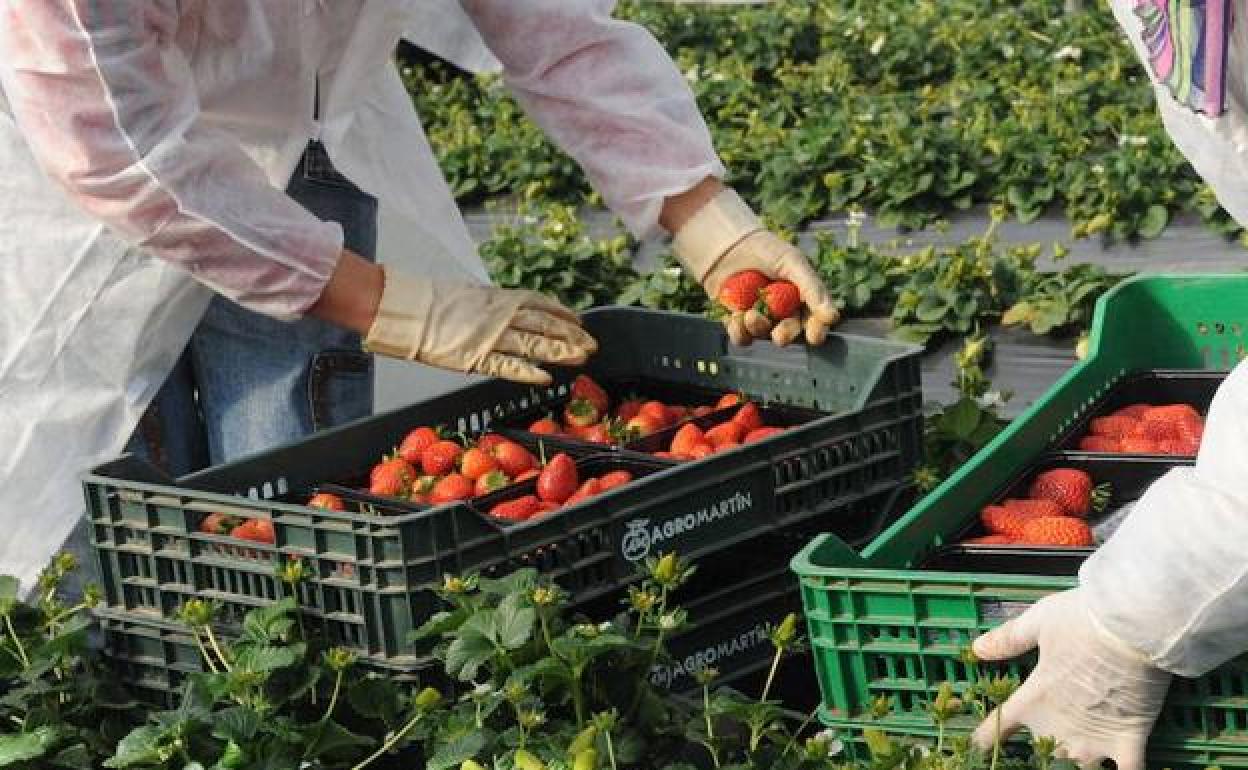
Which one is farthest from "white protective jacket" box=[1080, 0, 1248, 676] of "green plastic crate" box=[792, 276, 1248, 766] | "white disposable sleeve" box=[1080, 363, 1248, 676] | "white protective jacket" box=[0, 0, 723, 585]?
"white protective jacket" box=[0, 0, 723, 585]

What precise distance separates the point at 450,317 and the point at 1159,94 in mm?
1258

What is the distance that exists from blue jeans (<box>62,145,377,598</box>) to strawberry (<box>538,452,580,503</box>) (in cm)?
62

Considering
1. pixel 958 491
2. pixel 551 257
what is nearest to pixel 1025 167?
pixel 551 257

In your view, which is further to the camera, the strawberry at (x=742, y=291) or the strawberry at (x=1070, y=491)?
the strawberry at (x=742, y=291)

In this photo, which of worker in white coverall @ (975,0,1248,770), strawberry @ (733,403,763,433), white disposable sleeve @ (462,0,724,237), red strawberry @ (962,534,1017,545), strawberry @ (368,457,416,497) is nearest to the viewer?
worker in white coverall @ (975,0,1248,770)

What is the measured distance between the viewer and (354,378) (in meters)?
3.48

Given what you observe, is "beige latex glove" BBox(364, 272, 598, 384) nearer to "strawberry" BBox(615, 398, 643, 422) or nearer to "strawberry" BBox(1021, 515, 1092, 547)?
"strawberry" BBox(615, 398, 643, 422)

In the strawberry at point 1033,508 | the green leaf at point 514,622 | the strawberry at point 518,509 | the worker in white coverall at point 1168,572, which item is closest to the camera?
the worker in white coverall at point 1168,572

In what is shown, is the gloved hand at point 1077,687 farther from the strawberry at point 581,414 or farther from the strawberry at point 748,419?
the strawberry at point 581,414

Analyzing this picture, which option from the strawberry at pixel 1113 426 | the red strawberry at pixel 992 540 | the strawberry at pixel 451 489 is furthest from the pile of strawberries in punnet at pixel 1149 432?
the strawberry at pixel 451 489

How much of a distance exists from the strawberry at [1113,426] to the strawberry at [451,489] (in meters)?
0.92

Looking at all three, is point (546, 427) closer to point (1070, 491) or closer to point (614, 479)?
point (614, 479)

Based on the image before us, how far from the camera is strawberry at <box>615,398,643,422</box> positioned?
133 inches

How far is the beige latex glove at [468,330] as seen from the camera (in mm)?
3043
